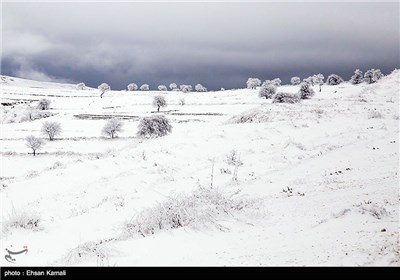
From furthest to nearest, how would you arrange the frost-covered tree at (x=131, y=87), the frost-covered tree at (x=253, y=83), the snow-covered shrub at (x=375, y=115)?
the frost-covered tree at (x=131, y=87)
the frost-covered tree at (x=253, y=83)
the snow-covered shrub at (x=375, y=115)

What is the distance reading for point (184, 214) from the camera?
9688 millimetres

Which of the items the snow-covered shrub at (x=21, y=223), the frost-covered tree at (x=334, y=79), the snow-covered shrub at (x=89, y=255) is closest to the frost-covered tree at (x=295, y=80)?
the frost-covered tree at (x=334, y=79)

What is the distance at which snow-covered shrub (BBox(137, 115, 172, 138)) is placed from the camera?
52750 mm

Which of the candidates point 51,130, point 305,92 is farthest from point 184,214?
point 305,92

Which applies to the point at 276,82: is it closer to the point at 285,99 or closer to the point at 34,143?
the point at 285,99

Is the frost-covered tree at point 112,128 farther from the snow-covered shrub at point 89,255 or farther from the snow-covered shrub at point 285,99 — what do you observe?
the snow-covered shrub at point 89,255

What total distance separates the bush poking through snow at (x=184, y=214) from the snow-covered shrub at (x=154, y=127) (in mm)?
42242

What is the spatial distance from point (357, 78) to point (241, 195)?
4445 inches

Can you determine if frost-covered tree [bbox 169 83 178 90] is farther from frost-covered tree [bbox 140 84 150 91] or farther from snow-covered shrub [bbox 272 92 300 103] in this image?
snow-covered shrub [bbox 272 92 300 103]

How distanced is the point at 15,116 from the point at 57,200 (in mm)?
74156

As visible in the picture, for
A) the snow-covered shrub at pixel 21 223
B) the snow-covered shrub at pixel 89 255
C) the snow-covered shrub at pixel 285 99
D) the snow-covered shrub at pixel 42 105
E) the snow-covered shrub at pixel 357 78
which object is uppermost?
the snow-covered shrub at pixel 357 78

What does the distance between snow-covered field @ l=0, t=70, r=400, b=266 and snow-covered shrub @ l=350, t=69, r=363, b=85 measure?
252 ft

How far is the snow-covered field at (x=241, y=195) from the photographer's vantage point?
25.1 feet
